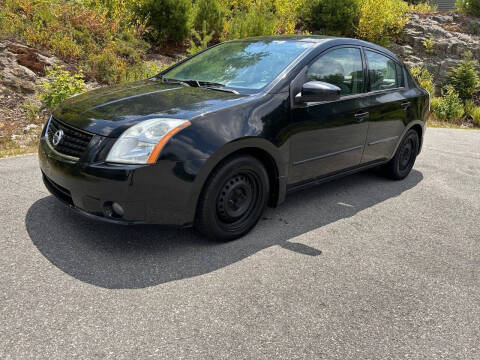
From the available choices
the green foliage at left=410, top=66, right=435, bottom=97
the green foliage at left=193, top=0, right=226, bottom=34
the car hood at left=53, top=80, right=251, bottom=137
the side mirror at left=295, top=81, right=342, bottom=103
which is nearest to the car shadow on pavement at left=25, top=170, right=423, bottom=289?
the car hood at left=53, top=80, right=251, bottom=137

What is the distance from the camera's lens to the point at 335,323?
2.55 meters

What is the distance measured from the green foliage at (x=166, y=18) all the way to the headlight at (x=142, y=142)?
8.02m

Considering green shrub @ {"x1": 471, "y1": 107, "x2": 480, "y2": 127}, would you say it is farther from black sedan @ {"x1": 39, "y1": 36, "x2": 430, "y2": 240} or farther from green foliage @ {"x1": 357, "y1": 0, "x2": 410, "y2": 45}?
black sedan @ {"x1": 39, "y1": 36, "x2": 430, "y2": 240}

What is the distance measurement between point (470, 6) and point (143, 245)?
1829 centimetres

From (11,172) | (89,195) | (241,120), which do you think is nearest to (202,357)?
(89,195)

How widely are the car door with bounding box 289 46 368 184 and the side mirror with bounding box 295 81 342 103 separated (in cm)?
8

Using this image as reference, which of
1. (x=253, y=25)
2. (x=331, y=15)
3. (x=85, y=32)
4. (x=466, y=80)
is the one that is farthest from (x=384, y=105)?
(x=331, y=15)

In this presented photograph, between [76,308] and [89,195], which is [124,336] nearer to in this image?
[76,308]

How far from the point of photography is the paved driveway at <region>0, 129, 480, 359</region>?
91.0 inches

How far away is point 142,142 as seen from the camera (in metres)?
2.89

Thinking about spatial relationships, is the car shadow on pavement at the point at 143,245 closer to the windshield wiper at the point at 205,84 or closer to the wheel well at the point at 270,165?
the wheel well at the point at 270,165

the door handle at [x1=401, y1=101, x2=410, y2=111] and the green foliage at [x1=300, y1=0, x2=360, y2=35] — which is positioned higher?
the green foliage at [x1=300, y1=0, x2=360, y2=35]

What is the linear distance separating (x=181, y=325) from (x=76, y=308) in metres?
0.62

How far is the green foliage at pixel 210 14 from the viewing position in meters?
11.3
